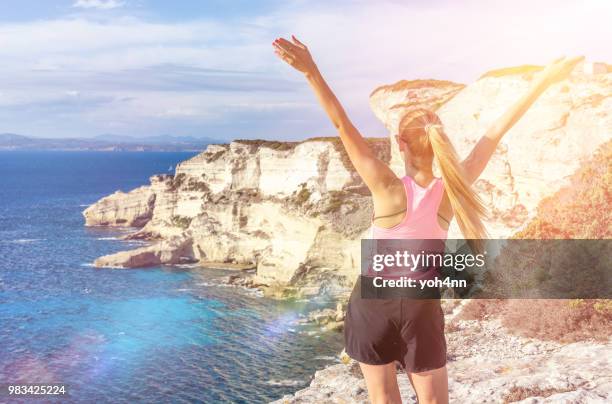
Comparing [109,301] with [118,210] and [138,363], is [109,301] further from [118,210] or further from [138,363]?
[118,210]

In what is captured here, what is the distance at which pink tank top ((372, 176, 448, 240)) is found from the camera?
3762 millimetres

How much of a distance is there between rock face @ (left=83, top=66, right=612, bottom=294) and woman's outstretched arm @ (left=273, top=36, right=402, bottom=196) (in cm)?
1896

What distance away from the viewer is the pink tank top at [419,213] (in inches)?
148

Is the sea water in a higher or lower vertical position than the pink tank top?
lower

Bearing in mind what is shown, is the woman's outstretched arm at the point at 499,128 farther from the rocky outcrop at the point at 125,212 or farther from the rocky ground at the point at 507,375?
the rocky outcrop at the point at 125,212

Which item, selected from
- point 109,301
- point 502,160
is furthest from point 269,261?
point 502,160

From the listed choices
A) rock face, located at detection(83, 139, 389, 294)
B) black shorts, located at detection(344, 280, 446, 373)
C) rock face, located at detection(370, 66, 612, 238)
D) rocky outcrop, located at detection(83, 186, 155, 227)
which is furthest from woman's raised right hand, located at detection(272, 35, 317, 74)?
rocky outcrop, located at detection(83, 186, 155, 227)

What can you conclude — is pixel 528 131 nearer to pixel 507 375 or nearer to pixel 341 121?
pixel 507 375

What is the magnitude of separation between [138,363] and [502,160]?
19222 mm

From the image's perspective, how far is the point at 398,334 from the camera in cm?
384

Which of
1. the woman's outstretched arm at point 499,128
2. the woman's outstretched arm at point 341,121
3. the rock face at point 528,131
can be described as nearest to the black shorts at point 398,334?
the woman's outstretched arm at point 341,121

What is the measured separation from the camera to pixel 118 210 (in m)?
78.8

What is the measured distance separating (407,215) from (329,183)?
4166cm

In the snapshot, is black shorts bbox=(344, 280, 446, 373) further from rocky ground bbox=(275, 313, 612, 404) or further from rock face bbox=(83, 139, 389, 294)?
rock face bbox=(83, 139, 389, 294)
